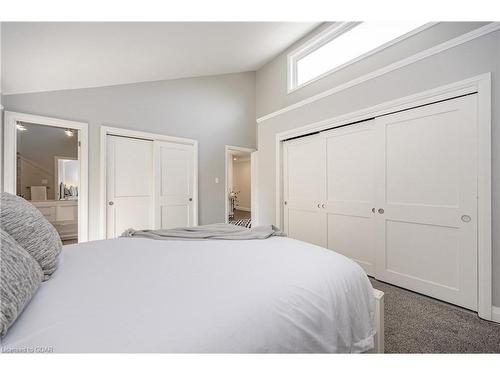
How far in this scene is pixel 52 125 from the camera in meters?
2.84

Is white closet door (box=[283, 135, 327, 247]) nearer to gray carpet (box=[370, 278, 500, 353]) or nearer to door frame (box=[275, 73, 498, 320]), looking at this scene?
gray carpet (box=[370, 278, 500, 353])

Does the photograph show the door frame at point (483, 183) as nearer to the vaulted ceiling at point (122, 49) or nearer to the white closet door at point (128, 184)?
the vaulted ceiling at point (122, 49)

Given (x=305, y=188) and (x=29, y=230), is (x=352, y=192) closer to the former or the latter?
(x=305, y=188)

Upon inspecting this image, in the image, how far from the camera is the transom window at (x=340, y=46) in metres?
2.52

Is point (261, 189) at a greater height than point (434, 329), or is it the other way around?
point (261, 189)

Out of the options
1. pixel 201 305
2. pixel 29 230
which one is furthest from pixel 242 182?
pixel 201 305

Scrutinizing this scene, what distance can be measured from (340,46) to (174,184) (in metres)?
3.38

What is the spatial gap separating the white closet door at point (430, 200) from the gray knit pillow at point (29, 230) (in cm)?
276

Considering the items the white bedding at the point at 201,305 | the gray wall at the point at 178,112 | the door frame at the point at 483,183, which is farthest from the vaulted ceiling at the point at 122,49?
the door frame at the point at 483,183

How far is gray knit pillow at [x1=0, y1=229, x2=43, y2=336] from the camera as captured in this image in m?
0.61

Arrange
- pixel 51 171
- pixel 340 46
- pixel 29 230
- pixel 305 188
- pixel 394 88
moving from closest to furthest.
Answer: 1. pixel 29 230
2. pixel 394 88
3. pixel 340 46
4. pixel 305 188
5. pixel 51 171

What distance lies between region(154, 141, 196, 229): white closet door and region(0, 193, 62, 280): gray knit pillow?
2.75 m

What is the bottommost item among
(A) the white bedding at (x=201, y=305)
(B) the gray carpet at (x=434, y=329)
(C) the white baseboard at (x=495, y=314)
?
(B) the gray carpet at (x=434, y=329)

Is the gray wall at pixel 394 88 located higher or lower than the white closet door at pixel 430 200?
higher
